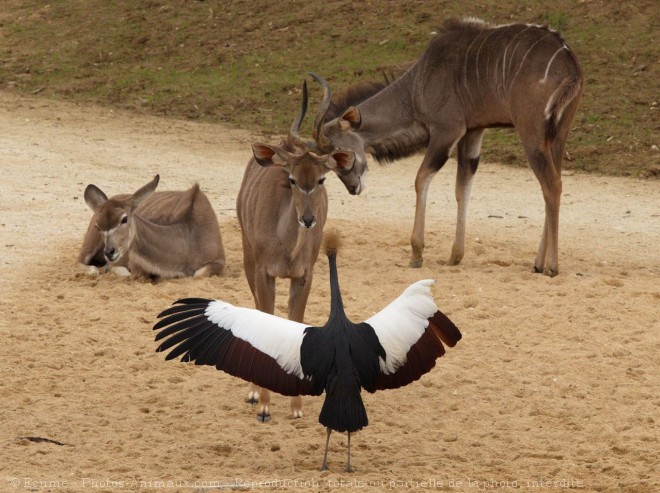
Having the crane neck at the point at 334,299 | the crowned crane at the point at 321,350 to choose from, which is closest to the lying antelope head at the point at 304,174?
the crane neck at the point at 334,299

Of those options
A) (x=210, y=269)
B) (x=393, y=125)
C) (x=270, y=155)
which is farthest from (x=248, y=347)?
(x=393, y=125)

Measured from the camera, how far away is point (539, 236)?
9844 mm

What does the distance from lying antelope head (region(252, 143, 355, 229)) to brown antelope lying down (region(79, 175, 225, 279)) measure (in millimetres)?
2614

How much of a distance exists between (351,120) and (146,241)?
1.84 m

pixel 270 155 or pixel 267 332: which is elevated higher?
pixel 270 155

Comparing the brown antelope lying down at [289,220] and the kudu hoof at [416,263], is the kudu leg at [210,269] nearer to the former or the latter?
the kudu hoof at [416,263]

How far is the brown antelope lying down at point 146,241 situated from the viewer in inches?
320

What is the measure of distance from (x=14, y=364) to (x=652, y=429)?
3.38m

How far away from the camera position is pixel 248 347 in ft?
15.9

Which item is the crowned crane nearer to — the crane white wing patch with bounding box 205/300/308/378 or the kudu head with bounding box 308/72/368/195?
the crane white wing patch with bounding box 205/300/308/378

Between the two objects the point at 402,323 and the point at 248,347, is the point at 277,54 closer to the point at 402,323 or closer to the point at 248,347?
the point at 402,323

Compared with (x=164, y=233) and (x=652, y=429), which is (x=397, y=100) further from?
(x=652, y=429)

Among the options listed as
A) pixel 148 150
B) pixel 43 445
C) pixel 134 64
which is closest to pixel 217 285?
pixel 43 445

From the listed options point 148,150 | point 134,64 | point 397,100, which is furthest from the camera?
point 134,64
